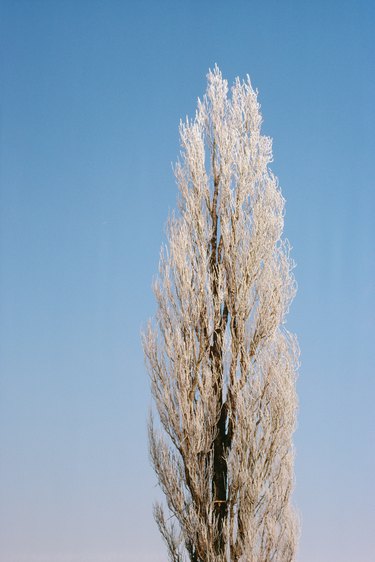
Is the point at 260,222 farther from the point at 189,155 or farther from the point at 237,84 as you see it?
the point at 237,84

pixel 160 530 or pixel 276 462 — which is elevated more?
pixel 276 462

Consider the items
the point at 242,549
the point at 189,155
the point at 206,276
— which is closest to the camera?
the point at 242,549

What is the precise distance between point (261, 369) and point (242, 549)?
222cm

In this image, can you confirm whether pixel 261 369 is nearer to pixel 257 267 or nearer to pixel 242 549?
pixel 257 267

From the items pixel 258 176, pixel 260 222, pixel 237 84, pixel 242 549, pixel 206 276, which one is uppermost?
pixel 237 84

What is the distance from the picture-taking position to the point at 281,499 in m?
11.1

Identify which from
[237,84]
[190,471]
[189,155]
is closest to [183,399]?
[190,471]

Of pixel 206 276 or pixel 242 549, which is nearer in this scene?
pixel 242 549

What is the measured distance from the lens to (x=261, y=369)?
11203mm

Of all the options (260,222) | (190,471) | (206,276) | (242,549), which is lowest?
(242,549)

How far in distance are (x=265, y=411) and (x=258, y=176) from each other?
3.32 meters

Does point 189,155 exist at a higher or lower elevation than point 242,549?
higher

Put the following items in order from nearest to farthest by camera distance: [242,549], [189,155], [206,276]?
[242,549] < [206,276] < [189,155]

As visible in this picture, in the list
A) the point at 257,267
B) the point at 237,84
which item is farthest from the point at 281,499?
the point at 237,84
